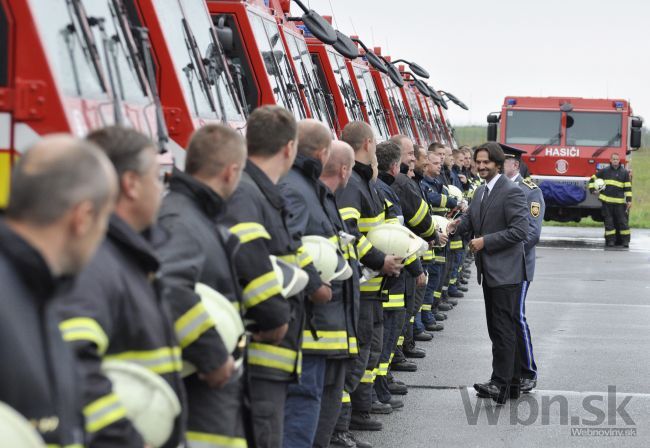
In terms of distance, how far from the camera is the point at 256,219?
4852mm

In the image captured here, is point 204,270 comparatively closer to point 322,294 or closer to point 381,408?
point 322,294

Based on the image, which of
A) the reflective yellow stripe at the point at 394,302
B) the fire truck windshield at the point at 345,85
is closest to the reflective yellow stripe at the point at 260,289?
the reflective yellow stripe at the point at 394,302

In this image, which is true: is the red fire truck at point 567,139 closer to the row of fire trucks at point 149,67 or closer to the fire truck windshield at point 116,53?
the row of fire trucks at point 149,67

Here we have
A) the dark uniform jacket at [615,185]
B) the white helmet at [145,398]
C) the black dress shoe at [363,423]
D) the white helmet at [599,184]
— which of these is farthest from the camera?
the white helmet at [599,184]

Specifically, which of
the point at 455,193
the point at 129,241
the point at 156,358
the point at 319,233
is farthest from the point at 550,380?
the point at 129,241

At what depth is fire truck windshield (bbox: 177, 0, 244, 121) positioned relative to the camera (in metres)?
6.45

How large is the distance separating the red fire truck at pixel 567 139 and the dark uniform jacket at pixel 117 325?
77.9ft

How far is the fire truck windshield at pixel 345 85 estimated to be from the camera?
12094mm

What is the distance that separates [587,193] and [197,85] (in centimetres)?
2127

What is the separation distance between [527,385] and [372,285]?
2.15 meters

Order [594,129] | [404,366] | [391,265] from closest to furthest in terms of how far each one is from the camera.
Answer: [391,265] → [404,366] → [594,129]

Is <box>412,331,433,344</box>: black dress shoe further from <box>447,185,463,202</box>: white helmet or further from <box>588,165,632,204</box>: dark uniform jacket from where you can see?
<box>588,165,632,204</box>: dark uniform jacket

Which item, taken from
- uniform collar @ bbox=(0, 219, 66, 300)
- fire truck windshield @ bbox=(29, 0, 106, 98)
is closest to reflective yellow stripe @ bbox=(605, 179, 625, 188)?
fire truck windshield @ bbox=(29, 0, 106, 98)

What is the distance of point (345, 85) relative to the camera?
40.8 ft
